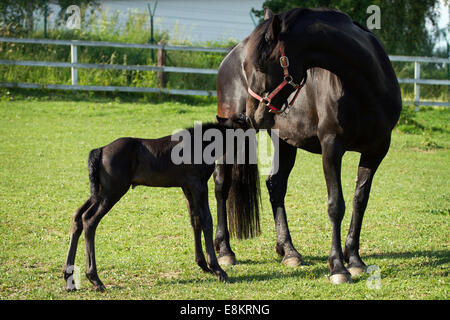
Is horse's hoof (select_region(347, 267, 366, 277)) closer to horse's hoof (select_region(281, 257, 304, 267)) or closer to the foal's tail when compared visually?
horse's hoof (select_region(281, 257, 304, 267))

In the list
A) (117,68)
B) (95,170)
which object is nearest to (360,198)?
(95,170)

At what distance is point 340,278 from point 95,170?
7.85 ft

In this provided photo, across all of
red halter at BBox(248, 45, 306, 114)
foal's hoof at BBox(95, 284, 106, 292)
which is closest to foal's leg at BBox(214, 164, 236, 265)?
red halter at BBox(248, 45, 306, 114)

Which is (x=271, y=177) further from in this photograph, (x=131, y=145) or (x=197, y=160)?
(x=131, y=145)

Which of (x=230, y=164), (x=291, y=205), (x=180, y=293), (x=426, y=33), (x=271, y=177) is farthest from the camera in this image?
(x=426, y=33)

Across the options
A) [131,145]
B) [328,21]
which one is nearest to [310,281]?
[131,145]

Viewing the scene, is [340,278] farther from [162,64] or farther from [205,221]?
[162,64]

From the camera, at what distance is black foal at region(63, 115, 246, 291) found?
194 inches

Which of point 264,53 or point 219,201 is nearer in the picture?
point 264,53

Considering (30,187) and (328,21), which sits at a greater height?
(328,21)

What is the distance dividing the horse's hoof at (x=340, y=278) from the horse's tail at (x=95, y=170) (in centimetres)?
225

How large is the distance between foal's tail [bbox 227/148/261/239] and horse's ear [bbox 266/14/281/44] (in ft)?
5.43

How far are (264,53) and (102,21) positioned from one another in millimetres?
18413

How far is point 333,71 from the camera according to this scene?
5246 mm
